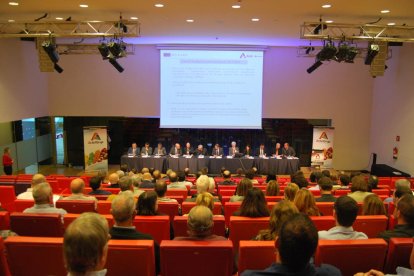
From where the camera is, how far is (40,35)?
8.56 metres

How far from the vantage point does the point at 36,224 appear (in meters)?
3.44

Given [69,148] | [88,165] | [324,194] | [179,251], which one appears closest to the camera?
[179,251]

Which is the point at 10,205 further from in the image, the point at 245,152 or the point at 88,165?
the point at 245,152

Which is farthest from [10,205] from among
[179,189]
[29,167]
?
[29,167]

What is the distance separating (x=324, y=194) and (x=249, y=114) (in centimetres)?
827

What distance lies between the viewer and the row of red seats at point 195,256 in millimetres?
2467

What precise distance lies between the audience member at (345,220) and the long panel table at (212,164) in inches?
370

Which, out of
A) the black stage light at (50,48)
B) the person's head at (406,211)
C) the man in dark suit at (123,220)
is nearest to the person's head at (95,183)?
the man in dark suit at (123,220)

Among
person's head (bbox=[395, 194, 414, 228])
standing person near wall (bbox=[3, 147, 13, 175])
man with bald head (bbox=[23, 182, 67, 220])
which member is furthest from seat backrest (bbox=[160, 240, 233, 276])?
standing person near wall (bbox=[3, 147, 13, 175])

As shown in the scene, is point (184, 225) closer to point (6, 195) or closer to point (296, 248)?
point (296, 248)

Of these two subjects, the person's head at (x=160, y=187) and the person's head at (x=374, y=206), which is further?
the person's head at (x=160, y=187)

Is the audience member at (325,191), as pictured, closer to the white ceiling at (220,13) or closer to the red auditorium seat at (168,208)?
the red auditorium seat at (168,208)

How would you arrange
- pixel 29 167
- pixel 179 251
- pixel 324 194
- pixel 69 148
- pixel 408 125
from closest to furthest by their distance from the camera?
pixel 179 251
pixel 324 194
pixel 408 125
pixel 29 167
pixel 69 148

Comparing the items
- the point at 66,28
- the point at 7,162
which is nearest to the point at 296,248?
the point at 66,28
